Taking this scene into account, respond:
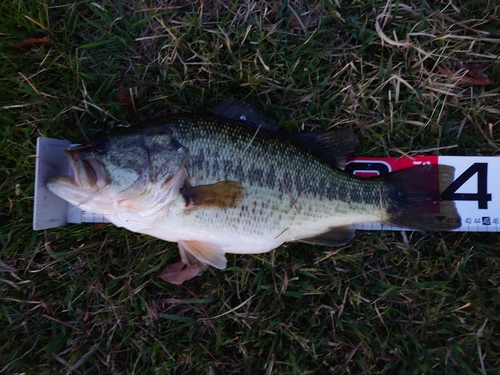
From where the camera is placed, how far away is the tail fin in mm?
2695

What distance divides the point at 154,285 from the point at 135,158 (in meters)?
1.07

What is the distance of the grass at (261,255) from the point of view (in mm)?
2752

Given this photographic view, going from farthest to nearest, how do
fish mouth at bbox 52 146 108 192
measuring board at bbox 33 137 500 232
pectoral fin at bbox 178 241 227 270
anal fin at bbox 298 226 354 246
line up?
measuring board at bbox 33 137 500 232 → anal fin at bbox 298 226 354 246 → pectoral fin at bbox 178 241 227 270 → fish mouth at bbox 52 146 108 192

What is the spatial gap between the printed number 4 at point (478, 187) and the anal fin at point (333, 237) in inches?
35.6

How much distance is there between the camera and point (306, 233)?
2.66 m

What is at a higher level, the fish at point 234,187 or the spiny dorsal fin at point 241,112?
the spiny dorsal fin at point 241,112

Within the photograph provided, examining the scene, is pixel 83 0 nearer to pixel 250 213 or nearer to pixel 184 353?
pixel 250 213

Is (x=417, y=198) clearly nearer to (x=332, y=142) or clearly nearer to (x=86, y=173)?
(x=332, y=142)

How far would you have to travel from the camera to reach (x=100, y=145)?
7.72 ft

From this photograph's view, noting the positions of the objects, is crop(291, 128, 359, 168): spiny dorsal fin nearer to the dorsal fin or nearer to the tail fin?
the dorsal fin

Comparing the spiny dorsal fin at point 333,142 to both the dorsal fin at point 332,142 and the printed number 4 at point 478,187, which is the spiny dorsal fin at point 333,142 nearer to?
the dorsal fin at point 332,142

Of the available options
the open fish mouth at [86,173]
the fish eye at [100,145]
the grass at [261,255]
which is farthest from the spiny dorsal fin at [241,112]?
the open fish mouth at [86,173]

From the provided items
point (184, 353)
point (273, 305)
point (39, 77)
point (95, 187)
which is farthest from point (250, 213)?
point (39, 77)

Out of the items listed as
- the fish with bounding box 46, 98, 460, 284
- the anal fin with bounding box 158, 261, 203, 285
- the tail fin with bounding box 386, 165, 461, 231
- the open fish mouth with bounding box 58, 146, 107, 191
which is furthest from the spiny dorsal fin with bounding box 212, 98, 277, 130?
the anal fin with bounding box 158, 261, 203, 285
